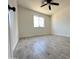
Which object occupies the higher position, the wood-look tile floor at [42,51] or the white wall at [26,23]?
the white wall at [26,23]

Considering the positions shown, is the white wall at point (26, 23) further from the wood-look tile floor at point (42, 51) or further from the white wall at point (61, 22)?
the wood-look tile floor at point (42, 51)

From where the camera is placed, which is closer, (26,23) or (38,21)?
(26,23)

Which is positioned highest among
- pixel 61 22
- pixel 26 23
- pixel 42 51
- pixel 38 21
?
pixel 38 21

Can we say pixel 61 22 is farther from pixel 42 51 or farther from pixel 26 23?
pixel 42 51

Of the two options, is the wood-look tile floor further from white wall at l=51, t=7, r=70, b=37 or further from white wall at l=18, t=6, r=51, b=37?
white wall at l=51, t=7, r=70, b=37

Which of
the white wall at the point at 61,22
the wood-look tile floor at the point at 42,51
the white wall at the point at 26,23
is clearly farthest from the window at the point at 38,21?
the wood-look tile floor at the point at 42,51

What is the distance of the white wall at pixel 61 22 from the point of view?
9109mm

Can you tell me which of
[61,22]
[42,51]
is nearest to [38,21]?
[61,22]

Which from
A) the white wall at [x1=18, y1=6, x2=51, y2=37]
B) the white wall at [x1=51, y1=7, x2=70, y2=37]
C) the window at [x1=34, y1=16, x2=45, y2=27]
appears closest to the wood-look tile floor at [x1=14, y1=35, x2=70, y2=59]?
the white wall at [x1=18, y1=6, x2=51, y2=37]

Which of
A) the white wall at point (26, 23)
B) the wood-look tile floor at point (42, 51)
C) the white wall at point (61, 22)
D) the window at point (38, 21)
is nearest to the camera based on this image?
the wood-look tile floor at point (42, 51)

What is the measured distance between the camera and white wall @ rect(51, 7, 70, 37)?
29.9ft

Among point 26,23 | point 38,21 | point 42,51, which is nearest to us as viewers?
point 42,51

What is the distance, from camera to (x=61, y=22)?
32.6 ft
